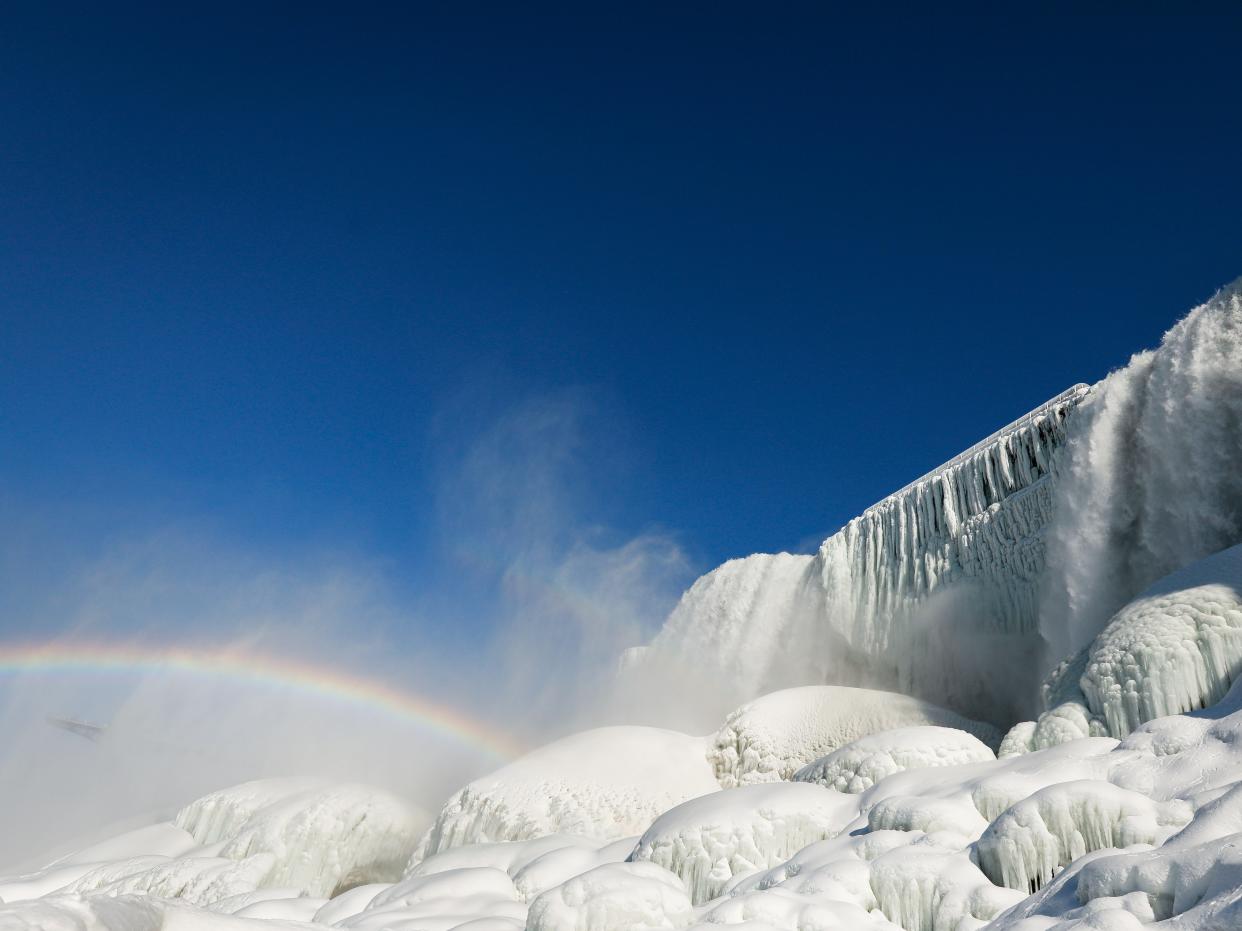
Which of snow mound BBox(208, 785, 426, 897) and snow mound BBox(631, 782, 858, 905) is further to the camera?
snow mound BBox(208, 785, 426, 897)

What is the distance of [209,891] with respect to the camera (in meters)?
12.7

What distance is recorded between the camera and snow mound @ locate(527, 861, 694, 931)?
5.65 m

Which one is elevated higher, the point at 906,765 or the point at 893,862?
the point at 906,765

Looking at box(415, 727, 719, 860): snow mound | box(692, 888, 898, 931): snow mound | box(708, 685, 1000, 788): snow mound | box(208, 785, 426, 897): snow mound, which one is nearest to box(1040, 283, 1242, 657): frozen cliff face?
box(708, 685, 1000, 788): snow mound

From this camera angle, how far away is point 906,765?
9.09 meters

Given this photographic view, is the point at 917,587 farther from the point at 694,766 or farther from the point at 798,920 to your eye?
the point at 798,920

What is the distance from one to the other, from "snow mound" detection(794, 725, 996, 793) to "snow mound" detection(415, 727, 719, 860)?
4053 millimetres

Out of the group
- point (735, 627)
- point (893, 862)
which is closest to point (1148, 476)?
point (893, 862)

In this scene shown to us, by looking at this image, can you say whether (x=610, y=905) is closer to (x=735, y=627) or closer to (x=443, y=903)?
(x=443, y=903)

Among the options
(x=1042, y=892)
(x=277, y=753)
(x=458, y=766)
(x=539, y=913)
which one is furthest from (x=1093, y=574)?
(x=277, y=753)

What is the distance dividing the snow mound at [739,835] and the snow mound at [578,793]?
4841 mm

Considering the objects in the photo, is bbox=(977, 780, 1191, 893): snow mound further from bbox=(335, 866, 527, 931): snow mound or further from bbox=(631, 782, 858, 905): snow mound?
bbox=(335, 866, 527, 931): snow mound

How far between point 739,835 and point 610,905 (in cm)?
220

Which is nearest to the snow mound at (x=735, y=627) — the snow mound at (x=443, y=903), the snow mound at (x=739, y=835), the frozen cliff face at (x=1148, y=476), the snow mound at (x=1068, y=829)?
the frozen cliff face at (x=1148, y=476)
